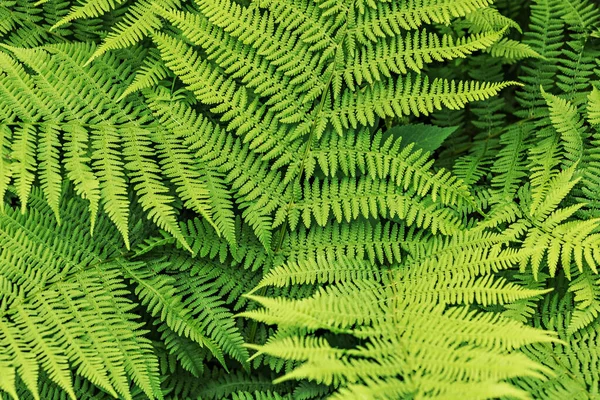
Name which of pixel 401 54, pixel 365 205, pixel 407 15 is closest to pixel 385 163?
pixel 365 205

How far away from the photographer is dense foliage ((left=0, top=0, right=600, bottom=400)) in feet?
7.55

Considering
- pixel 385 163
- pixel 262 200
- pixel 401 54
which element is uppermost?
pixel 401 54

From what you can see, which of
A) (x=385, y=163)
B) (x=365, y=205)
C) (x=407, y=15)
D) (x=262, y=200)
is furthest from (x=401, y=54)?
(x=262, y=200)

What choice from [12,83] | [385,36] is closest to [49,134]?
[12,83]

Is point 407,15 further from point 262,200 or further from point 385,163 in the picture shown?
point 262,200

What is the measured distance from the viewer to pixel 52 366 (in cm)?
213

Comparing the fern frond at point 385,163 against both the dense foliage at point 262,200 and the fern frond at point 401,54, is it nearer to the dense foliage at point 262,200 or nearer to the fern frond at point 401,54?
the dense foliage at point 262,200

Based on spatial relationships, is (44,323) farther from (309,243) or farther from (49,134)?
(309,243)

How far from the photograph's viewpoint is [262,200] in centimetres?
256

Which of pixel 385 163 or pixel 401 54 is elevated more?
pixel 401 54

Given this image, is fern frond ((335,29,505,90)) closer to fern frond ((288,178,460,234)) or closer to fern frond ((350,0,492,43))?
fern frond ((350,0,492,43))

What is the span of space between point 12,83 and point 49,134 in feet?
0.92

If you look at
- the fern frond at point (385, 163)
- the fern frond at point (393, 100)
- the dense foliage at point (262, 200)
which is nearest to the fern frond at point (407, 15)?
the dense foliage at point (262, 200)

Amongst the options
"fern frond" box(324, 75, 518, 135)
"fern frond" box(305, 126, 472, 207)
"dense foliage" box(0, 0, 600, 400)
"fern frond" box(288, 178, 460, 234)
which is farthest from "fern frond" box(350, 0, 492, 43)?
"fern frond" box(288, 178, 460, 234)
